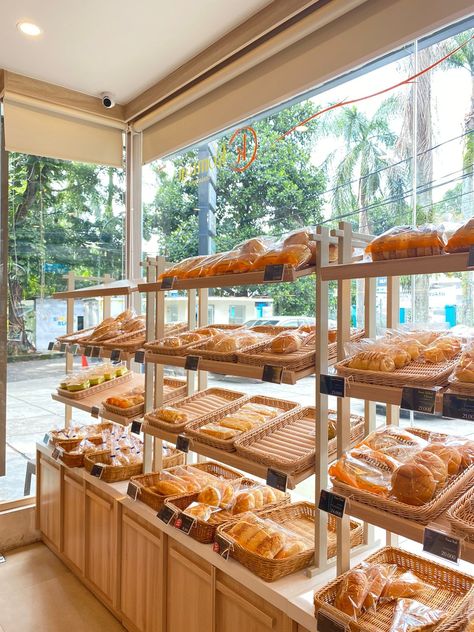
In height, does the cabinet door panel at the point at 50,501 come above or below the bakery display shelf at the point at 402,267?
below

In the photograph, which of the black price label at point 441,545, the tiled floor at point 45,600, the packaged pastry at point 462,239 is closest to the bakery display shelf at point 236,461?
the black price label at point 441,545

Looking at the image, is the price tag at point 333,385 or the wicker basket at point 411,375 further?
the price tag at point 333,385

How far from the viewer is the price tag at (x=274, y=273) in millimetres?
1758

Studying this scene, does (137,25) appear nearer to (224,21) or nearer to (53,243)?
(224,21)

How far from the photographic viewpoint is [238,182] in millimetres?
3238

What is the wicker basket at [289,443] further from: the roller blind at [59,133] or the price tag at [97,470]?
the roller blind at [59,133]

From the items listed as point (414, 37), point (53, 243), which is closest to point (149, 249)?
point (53, 243)

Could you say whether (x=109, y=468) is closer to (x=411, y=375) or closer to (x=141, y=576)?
(x=141, y=576)

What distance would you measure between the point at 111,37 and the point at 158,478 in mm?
2527

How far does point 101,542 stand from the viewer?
8.87 ft

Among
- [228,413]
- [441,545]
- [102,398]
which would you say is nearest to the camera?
[441,545]

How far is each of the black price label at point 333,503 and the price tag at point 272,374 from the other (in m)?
0.41

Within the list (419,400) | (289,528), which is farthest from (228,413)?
(419,400)

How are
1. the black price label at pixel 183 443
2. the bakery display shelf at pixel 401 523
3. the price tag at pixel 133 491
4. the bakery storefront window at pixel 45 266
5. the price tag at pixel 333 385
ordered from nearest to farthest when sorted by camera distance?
the bakery display shelf at pixel 401 523, the price tag at pixel 333 385, the black price label at pixel 183 443, the price tag at pixel 133 491, the bakery storefront window at pixel 45 266
